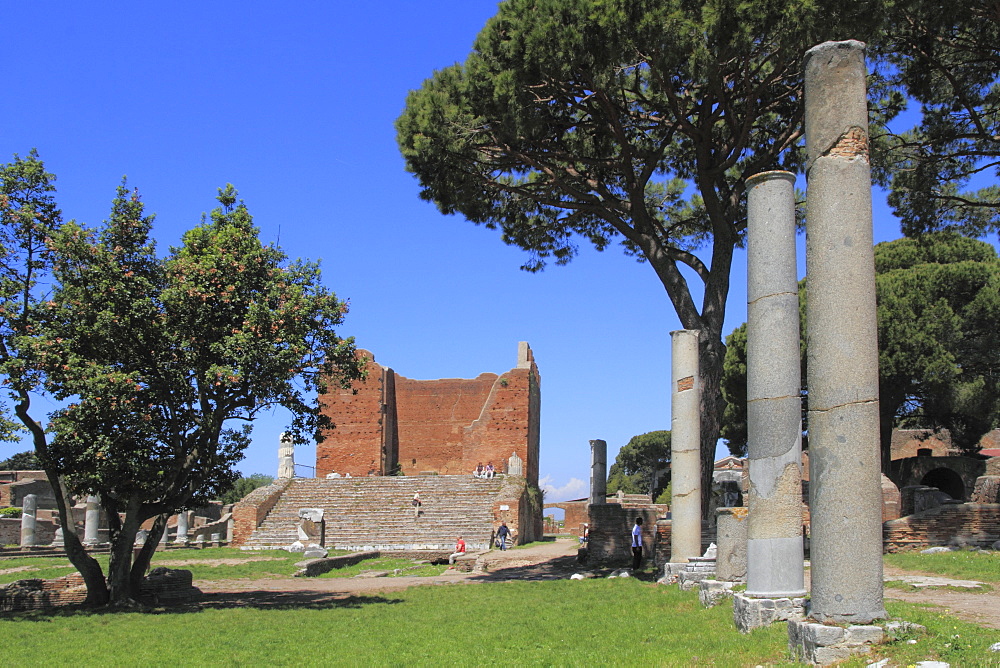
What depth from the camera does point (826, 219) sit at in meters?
6.38

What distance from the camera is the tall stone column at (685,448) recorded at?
12.9 m

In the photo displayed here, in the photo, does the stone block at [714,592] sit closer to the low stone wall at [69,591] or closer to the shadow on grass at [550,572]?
the shadow on grass at [550,572]

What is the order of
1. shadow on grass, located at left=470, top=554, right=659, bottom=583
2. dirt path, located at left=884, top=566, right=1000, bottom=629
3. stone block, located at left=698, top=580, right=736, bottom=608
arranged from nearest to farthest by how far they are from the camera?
dirt path, located at left=884, top=566, right=1000, bottom=629, stone block, located at left=698, top=580, right=736, bottom=608, shadow on grass, located at left=470, top=554, right=659, bottom=583

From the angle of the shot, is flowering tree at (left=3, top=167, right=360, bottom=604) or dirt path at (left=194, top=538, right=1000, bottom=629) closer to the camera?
dirt path at (left=194, top=538, right=1000, bottom=629)

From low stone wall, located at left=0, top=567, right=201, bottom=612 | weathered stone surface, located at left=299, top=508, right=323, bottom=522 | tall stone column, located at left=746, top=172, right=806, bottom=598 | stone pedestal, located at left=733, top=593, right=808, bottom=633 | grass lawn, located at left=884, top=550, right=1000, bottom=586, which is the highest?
tall stone column, located at left=746, top=172, right=806, bottom=598

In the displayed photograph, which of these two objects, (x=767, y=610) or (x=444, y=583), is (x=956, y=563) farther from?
(x=444, y=583)

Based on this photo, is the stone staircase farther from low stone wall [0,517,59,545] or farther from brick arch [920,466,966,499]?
brick arch [920,466,966,499]

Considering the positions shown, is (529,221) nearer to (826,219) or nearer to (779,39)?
(779,39)

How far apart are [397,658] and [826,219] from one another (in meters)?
4.81

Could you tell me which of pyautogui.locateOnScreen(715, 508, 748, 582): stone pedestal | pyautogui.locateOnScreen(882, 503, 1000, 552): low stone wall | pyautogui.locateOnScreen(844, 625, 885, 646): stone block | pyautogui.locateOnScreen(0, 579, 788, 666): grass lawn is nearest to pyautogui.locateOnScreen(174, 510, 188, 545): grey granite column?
pyautogui.locateOnScreen(0, 579, 788, 666): grass lawn

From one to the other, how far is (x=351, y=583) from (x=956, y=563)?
32.0ft

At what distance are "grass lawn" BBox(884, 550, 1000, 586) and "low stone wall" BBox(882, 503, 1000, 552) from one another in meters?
0.48

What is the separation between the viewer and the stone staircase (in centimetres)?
2503

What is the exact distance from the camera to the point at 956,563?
12.6 m
